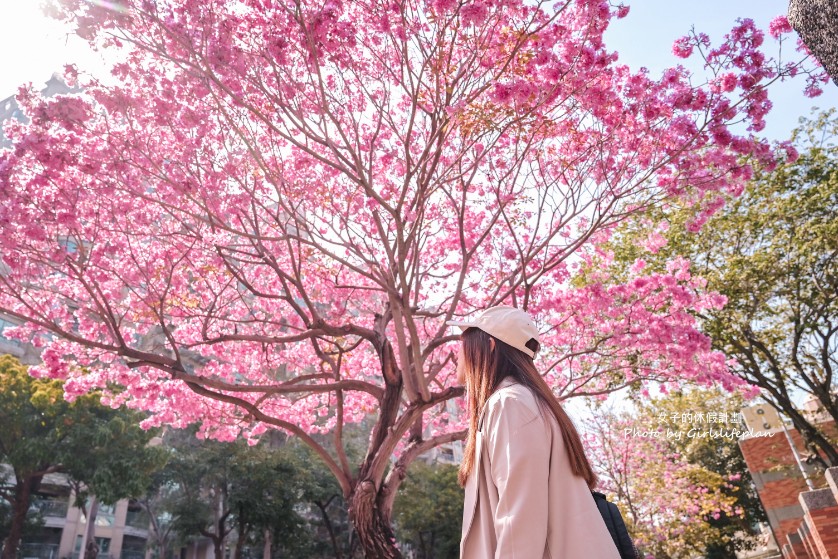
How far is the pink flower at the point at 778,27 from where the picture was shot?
5602 mm

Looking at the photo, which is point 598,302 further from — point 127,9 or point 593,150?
point 127,9

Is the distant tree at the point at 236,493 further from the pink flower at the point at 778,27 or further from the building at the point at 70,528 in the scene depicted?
the pink flower at the point at 778,27

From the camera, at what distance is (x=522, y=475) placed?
1564 millimetres

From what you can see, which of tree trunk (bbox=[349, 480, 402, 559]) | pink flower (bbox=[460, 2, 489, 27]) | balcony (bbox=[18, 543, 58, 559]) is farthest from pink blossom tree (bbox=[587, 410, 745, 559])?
balcony (bbox=[18, 543, 58, 559])

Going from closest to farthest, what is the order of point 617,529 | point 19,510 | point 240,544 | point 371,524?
point 617,529 < point 371,524 < point 19,510 < point 240,544

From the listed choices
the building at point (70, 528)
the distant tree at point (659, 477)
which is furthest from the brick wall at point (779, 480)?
the building at point (70, 528)

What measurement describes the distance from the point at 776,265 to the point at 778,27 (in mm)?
7045

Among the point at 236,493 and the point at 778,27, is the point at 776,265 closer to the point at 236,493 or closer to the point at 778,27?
the point at 778,27

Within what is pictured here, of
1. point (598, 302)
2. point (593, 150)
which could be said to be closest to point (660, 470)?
point (598, 302)

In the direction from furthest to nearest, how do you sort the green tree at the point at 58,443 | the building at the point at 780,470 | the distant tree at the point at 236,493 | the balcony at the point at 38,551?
1. the balcony at the point at 38,551
2. the distant tree at the point at 236,493
3. the building at the point at 780,470
4. the green tree at the point at 58,443

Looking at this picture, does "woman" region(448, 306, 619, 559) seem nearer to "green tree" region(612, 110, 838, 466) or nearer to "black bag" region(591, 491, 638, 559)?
"black bag" region(591, 491, 638, 559)

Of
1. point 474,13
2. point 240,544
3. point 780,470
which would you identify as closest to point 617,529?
point 474,13

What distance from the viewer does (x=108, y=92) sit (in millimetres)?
6344

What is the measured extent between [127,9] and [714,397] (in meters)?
16.4
